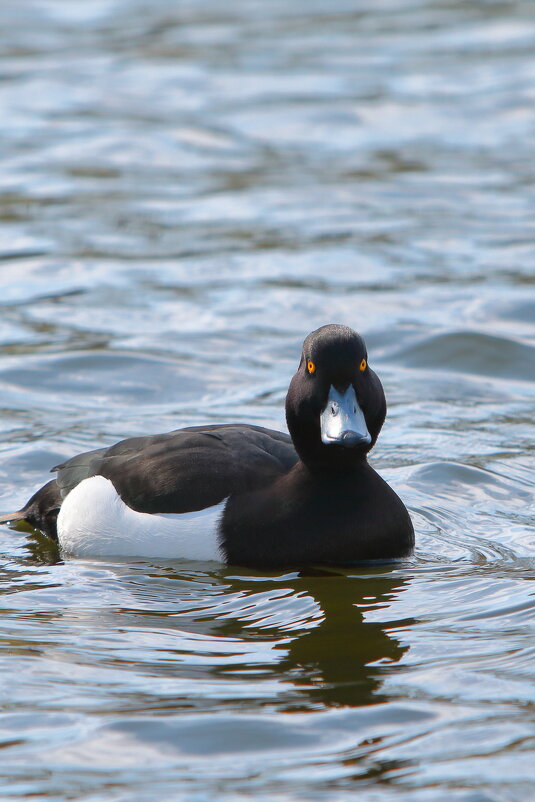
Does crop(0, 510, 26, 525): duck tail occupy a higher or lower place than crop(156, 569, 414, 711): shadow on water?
higher

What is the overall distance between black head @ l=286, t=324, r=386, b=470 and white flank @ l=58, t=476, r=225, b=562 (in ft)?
1.65

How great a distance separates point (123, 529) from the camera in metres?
→ 6.38

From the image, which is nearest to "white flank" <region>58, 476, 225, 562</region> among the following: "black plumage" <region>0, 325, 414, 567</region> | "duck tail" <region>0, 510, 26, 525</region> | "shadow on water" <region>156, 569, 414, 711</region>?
"black plumage" <region>0, 325, 414, 567</region>

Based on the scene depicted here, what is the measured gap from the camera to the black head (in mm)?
5891

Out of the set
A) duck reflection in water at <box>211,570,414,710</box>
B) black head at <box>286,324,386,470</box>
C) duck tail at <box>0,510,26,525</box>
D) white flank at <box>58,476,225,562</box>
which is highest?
black head at <box>286,324,386,470</box>

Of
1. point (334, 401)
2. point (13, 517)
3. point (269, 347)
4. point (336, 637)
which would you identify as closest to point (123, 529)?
point (13, 517)

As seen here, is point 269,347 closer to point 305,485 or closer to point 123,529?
point 123,529

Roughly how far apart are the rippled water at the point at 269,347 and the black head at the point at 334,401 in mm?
559

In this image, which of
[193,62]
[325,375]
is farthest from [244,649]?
[193,62]

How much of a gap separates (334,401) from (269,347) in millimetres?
4160

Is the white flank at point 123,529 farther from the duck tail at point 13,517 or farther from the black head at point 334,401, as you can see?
the black head at point 334,401

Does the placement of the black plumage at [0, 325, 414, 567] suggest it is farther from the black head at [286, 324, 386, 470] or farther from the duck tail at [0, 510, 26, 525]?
the duck tail at [0, 510, 26, 525]

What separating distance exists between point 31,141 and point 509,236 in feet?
19.9

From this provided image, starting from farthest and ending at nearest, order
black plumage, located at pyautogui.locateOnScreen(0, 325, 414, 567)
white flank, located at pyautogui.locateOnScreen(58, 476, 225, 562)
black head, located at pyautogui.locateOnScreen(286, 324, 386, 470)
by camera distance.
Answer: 1. white flank, located at pyautogui.locateOnScreen(58, 476, 225, 562)
2. black plumage, located at pyautogui.locateOnScreen(0, 325, 414, 567)
3. black head, located at pyautogui.locateOnScreen(286, 324, 386, 470)
